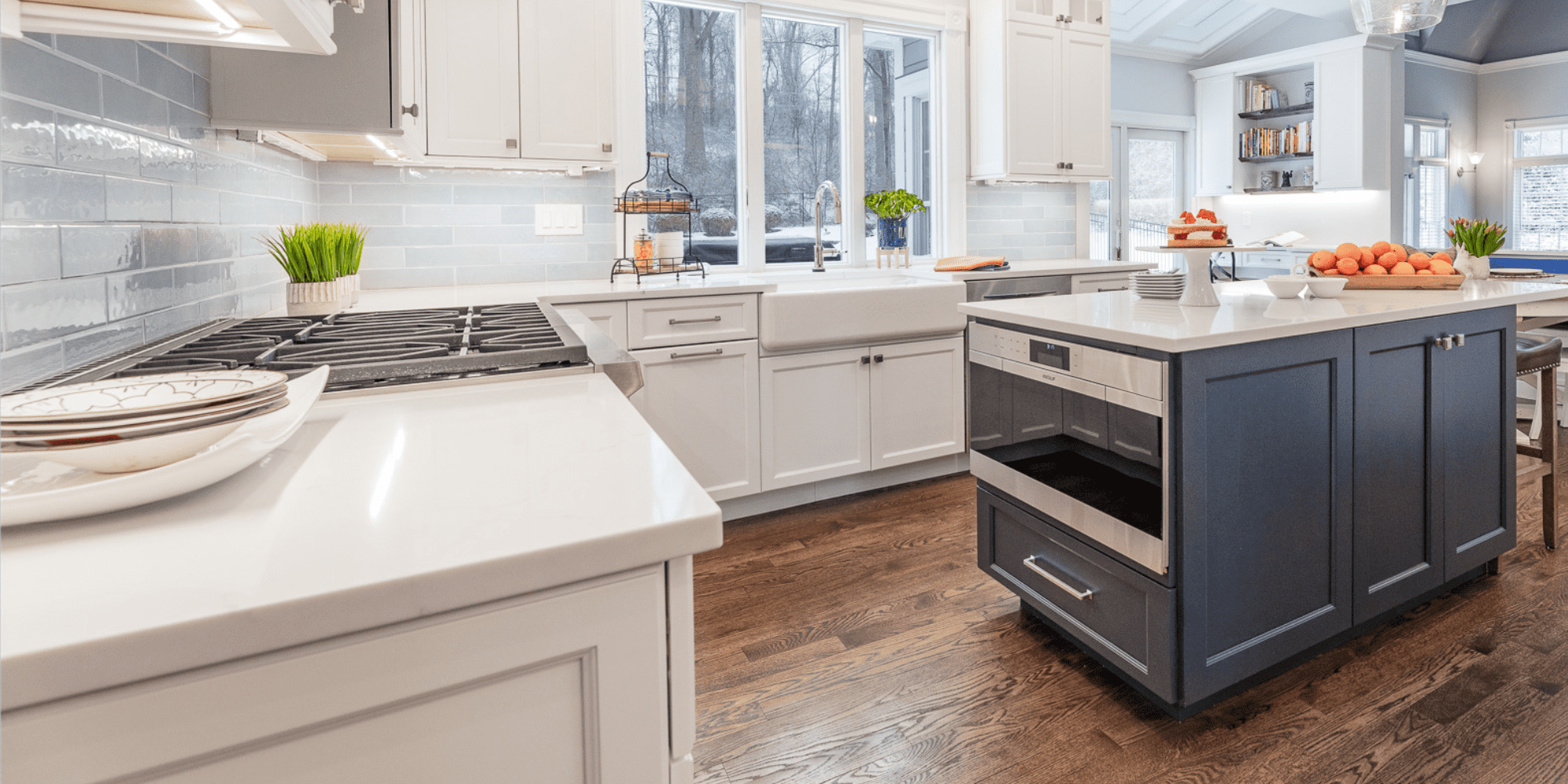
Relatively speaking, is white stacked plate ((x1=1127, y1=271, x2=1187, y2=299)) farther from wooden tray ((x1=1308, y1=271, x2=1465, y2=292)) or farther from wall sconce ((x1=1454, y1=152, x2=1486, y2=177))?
wall sconce ((x1=1454, y1=152, x2=1486, y2=177))

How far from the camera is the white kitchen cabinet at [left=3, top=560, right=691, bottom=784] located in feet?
1.57

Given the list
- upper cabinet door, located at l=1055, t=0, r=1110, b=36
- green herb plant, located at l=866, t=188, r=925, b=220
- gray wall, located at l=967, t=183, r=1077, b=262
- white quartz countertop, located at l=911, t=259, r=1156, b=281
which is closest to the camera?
white quartz countertop, located at l=911, t=259, r=1156, b=281

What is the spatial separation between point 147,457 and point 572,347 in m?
0.71

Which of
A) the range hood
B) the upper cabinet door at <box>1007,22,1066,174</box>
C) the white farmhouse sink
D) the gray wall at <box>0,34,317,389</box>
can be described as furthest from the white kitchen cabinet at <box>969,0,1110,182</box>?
the range hood

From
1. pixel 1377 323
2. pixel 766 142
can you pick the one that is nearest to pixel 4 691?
pixel 1377 323

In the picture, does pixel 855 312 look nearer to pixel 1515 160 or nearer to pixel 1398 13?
pixel 1398 13

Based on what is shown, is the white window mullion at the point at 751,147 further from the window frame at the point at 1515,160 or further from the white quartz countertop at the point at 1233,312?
the window frame at the point at 1515,160

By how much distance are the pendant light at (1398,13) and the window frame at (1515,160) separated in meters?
7.47

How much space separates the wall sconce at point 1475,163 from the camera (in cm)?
819

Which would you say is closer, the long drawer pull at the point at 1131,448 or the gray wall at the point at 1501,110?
the long drawer pull at the point at 1131,448

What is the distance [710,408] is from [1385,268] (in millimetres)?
2207

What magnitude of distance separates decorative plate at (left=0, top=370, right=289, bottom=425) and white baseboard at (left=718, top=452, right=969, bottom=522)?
2.36 meters

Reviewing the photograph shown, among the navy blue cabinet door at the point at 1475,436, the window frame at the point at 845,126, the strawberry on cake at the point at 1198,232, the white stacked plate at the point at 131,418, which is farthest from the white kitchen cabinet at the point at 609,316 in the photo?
the navy blue cabinet door at the point at 1475,436

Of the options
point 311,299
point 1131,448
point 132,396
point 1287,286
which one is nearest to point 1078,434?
point 1131,448
